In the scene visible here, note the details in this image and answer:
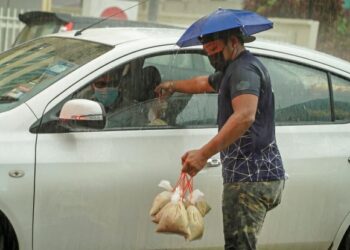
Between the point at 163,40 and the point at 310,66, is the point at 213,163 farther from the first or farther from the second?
the point at 310,66

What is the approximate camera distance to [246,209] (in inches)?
141

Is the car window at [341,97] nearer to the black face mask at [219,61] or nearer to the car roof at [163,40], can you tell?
the car roof at [163,40]

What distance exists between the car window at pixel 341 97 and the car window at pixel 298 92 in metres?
0.06

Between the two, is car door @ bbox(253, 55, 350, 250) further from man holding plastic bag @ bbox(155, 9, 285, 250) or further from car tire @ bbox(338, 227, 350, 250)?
man holding plastic bag @ bbox(155, 9, 285, 250)

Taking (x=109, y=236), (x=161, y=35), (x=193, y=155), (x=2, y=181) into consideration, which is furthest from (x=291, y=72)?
(x=2, y=181)

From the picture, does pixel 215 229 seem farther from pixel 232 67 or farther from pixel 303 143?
pixel 232 67

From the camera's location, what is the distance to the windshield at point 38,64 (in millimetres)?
3830

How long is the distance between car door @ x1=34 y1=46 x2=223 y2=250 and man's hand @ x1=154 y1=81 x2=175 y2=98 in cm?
4

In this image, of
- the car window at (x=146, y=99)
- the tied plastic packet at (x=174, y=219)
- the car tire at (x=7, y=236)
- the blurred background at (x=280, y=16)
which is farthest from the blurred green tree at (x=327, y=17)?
the car tire at (x=7, y=236)

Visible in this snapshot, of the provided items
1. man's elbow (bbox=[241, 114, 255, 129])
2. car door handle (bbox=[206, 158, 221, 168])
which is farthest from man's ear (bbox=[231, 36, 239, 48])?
car door handle (bbox=[206, 158, 221, 168])

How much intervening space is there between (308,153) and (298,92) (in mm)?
397

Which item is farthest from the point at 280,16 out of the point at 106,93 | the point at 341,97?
the point at 106,93

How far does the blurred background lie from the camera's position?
1271cm

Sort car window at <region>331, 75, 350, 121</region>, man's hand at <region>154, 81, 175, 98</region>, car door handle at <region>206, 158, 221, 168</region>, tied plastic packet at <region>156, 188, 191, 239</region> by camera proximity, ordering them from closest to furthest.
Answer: tied plastic packet at <region>156, 188, 191, 239</region>, car door handle at <region>206, 158, 221, 168</region>, man's hand at <region>154, 81, 175, 98</region>, car window at <region>331, 75, 350, 121</region>
